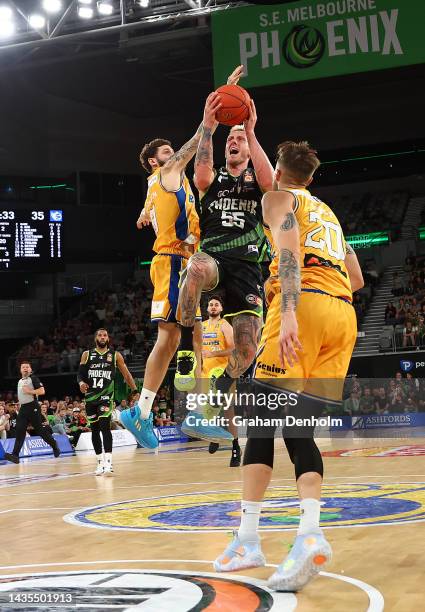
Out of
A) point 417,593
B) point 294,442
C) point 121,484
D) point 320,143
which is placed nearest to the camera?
point 417,593

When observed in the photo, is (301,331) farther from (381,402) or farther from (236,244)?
(381,402)

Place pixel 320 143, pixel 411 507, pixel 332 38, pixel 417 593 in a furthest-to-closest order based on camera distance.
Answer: pixel 320 143
pixel 332 38
pixel 411 507
pixel 417 593

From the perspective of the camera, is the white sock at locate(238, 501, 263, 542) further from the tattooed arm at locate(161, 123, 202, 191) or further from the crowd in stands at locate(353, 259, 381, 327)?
the crowd in stands at locate(353, 259, 381, 327)

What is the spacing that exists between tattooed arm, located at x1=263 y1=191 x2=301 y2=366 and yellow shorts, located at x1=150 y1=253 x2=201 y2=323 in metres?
1.92

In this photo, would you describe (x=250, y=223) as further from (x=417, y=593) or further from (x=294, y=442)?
(x=417, y=593)

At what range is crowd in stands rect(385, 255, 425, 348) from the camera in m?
24.4

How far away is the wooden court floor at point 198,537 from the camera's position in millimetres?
4039

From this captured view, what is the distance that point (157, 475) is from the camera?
12141mm

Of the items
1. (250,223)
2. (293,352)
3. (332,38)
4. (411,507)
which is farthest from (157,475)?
(332,38)

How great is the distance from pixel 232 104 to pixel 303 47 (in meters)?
11.7

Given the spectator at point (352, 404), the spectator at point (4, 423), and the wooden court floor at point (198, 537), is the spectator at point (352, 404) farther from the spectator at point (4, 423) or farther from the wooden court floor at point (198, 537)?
the wooden court floor at point (198, 537)

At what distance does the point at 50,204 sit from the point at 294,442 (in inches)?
1143

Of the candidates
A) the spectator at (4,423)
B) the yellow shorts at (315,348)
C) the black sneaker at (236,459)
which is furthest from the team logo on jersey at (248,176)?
the spectator at (4,423)

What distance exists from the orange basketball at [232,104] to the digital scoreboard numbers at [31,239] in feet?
60.3
